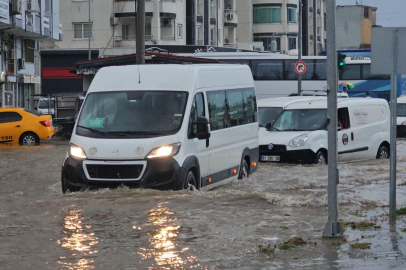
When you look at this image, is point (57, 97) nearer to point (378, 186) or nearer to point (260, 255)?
point (378, 186)

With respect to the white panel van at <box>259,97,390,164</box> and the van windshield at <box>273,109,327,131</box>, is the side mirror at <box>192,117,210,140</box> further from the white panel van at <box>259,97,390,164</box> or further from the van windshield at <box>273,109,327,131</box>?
the van windshield at <box>273,109,327,131</box>

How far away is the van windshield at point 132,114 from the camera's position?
13.4 meters

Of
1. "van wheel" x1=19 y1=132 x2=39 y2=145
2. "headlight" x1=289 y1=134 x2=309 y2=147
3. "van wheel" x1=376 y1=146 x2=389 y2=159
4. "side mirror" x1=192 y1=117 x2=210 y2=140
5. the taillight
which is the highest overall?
"side mirror" x1=192 y1=117 x2=210 y2=140

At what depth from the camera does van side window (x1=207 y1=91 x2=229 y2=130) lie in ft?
48.8

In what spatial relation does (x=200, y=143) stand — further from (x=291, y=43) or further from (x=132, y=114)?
(x=291, y=43)

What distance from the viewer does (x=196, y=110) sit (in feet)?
46.3

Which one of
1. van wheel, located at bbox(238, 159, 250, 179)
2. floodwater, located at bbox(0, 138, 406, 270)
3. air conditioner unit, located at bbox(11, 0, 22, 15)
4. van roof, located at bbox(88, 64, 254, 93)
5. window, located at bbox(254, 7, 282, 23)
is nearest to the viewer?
floodwater, located at bbox(0, 138, 406, 270)

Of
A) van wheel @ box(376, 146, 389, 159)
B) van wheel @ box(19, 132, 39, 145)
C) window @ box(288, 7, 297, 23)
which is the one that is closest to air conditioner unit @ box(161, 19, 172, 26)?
window @ box(288, 7, 297, 23)

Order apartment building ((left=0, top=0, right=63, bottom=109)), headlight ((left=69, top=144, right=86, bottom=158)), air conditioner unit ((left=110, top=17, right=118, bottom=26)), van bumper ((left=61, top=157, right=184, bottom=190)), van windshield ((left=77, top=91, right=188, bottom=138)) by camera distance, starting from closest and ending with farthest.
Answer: van bumper ((left=61, top=157, right=184, bottom=190)), headlight ((left=69, top=144, right=86, bottom=158)), van windshield ((left=77, top=91, right=188, bottom=138)), apartment building ((left=0, top=0, right=63, bottom=109)), air conditioner unit ((left=110, top=17, right=118, bottom=26))

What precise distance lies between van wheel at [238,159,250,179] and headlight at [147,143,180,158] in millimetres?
3538

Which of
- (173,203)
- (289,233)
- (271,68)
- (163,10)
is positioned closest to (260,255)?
(289,233)

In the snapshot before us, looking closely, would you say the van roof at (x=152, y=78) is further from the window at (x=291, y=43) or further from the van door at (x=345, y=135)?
the window at (x=291, y=43)

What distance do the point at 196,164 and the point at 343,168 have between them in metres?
8.05

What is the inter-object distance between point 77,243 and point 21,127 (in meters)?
22.7
